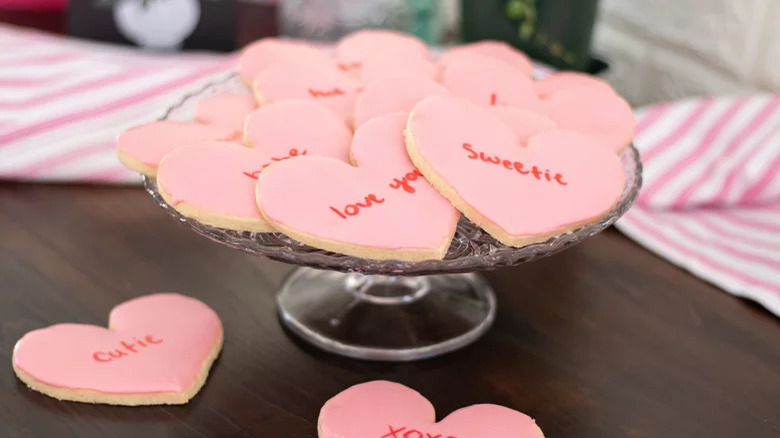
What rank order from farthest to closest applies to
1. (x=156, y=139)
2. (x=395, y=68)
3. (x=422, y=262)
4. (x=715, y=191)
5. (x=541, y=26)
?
(x=541, y=26) < (x=715, y=191) < (x=395, y=68) < (x=156, y=139) < (x=422, y=262)

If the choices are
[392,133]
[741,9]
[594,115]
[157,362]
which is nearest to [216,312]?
[157,362]

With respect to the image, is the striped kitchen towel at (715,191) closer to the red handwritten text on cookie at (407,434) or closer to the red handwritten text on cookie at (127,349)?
the red handwritten text on cookie at (407,434)

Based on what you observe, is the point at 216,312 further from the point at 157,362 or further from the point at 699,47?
the point at 699,47

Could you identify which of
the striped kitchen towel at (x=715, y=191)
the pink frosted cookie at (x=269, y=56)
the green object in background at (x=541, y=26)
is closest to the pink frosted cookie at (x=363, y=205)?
the pink frosted cookie at (x=269, y=56)

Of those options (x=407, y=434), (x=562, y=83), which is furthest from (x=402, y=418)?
(x=562, y=83)

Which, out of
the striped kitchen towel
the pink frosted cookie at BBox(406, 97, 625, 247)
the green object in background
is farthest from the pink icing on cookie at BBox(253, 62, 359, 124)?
the green object in background

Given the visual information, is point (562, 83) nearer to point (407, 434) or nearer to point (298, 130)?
point (298, 130)

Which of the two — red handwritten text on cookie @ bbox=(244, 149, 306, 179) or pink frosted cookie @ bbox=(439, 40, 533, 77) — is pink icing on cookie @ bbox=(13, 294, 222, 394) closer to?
red handwritten text on cookie @ bbox=(244, 149, 306, 179)
